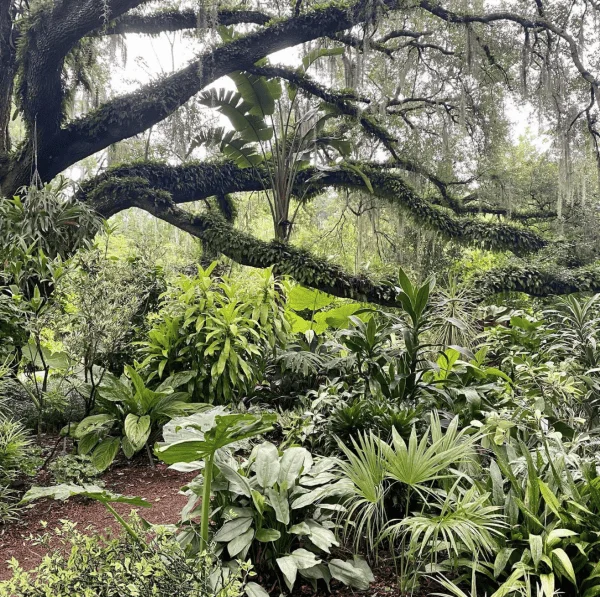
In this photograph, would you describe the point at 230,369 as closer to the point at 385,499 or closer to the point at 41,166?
the point at 385,499

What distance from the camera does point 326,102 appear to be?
7680 mm

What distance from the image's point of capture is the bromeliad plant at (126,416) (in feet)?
11.7

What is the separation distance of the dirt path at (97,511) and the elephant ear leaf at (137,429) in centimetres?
27

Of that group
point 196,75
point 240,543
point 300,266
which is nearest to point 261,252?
point 300,266

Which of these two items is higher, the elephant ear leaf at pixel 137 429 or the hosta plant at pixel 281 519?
the hosta plant at pixel 281 519

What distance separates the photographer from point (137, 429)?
3566 mm

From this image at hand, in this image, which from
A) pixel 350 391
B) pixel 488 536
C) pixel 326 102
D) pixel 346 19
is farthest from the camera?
pixel 326 102

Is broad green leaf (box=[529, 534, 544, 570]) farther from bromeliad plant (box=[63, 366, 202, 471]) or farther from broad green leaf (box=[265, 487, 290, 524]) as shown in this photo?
bromeliad plant (box=[63, 366, 202, 471])

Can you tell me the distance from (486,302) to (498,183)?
7.63ft

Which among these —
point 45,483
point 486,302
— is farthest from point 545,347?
point 486,302

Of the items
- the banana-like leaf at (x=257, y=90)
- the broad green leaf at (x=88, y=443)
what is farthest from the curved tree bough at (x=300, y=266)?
the broad green leaf at (x=88, y=443)

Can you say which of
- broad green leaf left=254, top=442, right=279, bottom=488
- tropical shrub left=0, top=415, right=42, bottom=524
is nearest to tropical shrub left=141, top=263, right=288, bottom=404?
tropical shrub left=0, top=415, right=42, bottom=524

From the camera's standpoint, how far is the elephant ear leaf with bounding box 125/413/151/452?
11.4 feet

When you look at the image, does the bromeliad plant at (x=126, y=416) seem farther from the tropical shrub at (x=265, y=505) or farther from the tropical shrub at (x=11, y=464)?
the tropical shrub at (x=265, y=505)
